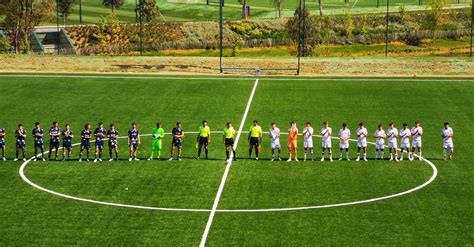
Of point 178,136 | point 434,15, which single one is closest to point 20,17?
point 434,15

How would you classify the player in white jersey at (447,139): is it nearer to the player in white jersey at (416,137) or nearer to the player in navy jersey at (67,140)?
the player in white jersey at (416,137)

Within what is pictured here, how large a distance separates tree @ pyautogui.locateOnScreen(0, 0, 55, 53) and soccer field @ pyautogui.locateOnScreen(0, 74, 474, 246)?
49605 mm

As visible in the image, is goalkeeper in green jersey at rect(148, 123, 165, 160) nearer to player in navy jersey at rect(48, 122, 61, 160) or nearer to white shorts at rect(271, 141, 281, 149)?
player in navy jersey at rect(48, 122, 61, 160)

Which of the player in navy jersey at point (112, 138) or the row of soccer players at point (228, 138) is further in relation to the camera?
the row of soccer players at point (228, 138)

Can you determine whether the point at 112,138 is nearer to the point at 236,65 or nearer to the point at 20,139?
the point at 20,139

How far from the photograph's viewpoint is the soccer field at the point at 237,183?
107 ft

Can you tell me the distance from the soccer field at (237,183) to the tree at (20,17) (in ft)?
163

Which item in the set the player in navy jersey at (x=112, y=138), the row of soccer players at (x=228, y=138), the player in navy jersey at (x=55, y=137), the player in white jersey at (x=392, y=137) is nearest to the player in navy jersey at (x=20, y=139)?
the row of soccer players at (x=228, y=138)

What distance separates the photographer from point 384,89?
67.6 m

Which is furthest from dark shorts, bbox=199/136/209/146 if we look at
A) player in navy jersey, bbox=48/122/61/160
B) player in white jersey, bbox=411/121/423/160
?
player in white jersey, bbox=411/121/423/160

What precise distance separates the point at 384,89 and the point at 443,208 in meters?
32.6

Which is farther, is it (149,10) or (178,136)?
(149,10)

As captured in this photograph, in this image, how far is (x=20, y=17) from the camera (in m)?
114

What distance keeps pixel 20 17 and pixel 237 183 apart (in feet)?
267
